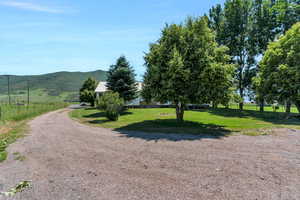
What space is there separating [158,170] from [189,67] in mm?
9497

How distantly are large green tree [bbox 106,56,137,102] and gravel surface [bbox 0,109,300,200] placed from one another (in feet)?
53.8

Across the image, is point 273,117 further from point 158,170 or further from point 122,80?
point 158,170

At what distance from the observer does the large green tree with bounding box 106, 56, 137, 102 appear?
2480cm

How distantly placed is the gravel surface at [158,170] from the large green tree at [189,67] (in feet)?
17.0

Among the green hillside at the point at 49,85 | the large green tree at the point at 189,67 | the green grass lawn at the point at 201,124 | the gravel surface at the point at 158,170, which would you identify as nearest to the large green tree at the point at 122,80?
the green grass lawn at the point at 201,124

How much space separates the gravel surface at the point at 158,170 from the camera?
13.4ft

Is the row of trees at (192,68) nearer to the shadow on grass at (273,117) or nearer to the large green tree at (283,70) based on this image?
the large green tree at (283,70)

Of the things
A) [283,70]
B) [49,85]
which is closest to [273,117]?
[283,70]

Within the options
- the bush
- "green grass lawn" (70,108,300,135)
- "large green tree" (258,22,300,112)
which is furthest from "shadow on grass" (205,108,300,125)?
the bush

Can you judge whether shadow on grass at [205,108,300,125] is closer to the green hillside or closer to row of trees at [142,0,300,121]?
row of trees at [142,0,300,121]

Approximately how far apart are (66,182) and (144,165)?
2.35 m

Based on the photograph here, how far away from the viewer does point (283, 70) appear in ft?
58.3

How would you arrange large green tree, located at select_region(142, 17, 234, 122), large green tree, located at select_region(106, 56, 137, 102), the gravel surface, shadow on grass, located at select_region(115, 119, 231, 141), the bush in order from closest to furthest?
the gravel surface < shadow on grass, located at select_region(115, 119, 231, 141) < large green tree, located at select_region(142, 17, 234, 122) < the bush < large green tree, located at select_region(106, 56, 137, 102)

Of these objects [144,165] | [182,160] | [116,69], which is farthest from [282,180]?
[116,69]
